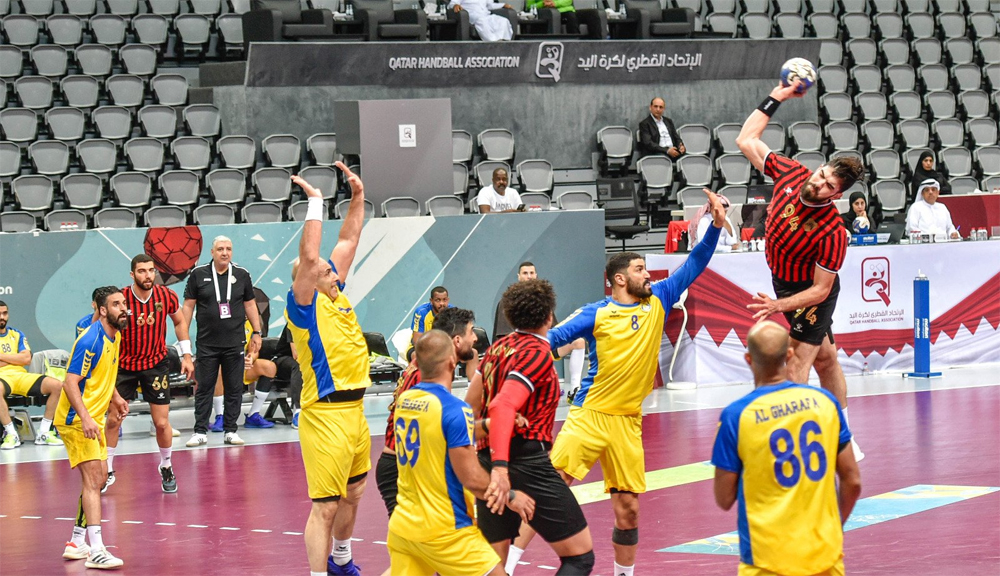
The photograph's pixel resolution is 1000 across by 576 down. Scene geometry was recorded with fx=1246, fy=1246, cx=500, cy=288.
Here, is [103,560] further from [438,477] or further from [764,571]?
[764,571]

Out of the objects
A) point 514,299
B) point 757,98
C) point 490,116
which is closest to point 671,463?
point 514,299

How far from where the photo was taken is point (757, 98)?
20.7 m

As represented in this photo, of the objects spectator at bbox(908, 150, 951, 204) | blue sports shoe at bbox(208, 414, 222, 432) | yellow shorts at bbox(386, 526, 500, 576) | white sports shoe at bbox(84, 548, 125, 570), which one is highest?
spectator at bbox(908, 150, 951, 204)

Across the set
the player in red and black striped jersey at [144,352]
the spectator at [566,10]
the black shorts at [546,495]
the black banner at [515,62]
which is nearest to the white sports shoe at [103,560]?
the player in red and black striped jersey at [144,352]

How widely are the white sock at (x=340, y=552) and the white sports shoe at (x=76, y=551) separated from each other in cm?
183

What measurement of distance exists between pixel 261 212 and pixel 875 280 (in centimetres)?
775

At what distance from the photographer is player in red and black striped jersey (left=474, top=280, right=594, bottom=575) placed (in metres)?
5.48

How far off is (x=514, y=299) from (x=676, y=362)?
939 cm

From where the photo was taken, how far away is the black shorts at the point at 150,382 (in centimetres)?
1034

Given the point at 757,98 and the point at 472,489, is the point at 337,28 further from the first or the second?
the point at 472,489

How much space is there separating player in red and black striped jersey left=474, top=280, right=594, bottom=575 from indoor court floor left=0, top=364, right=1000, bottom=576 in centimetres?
163

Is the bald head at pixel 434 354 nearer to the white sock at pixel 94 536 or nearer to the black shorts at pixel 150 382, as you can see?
the white sock at pixel 94 536

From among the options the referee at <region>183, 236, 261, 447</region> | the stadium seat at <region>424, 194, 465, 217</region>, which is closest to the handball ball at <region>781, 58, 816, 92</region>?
the referee at <region>183, 236, 261, 447</region>

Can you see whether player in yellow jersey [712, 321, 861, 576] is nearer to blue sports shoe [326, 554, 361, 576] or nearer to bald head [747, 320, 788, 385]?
bald head [747, 320, 788, 385]
